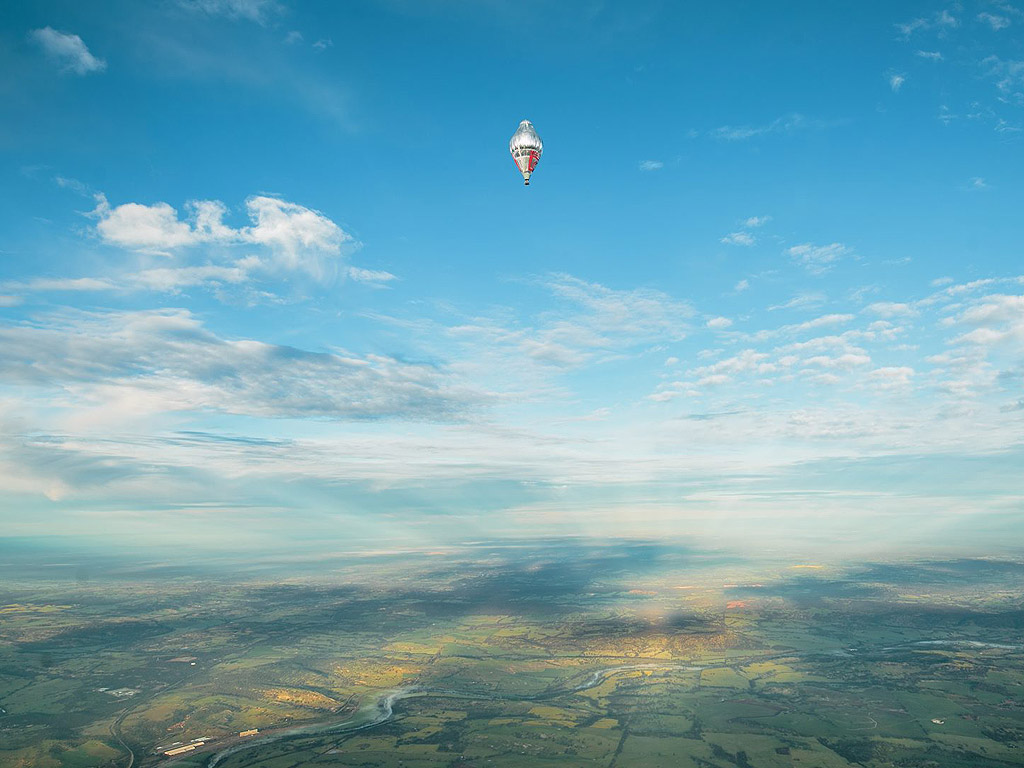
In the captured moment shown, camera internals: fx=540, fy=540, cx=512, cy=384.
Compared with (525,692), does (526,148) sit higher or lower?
higher

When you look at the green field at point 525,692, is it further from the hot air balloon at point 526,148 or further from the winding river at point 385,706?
the hot air balloon at point 526,148

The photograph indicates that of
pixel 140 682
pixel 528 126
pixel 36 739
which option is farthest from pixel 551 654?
pixel 528 126

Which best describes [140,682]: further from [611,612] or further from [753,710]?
[611,612]

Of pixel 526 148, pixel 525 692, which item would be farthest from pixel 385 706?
pixel 526 148

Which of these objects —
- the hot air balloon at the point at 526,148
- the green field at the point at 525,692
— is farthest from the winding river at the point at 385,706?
the hot air balloon at the point at 526,148

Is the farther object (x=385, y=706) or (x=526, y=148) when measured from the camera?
(x=385, y=706)

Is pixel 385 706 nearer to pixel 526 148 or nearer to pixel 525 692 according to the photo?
pixel 525 692

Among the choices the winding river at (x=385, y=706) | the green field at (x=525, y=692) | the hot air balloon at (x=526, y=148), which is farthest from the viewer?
the winding river at (x=385, y=706)

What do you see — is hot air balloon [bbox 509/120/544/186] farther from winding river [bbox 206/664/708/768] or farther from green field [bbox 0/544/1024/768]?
winding river [bbox 206/664/708/768]
